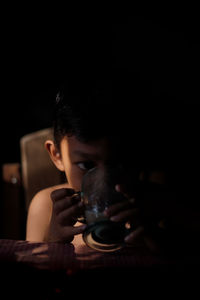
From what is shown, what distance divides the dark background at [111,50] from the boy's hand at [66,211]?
746mm

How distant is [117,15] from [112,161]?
80 centimetres

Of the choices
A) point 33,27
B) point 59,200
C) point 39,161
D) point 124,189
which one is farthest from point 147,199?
point 33,27

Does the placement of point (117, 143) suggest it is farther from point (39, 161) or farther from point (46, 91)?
point (46, 91)

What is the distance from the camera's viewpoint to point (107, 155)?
2.30 ft

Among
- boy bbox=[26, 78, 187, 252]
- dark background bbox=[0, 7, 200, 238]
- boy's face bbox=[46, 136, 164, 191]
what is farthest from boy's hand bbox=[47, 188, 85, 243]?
dark background bbox=[0, 7, 200, 238]

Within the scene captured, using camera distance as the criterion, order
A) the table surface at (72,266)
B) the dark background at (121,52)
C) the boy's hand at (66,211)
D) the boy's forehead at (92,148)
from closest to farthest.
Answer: the table surface at (72,266), the boy's hand at (66,211), the boy's forehead at (92,148), the dark background at (121,52)

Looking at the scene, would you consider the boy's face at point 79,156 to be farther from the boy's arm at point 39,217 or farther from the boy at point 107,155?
the boy's arm at point 39,217

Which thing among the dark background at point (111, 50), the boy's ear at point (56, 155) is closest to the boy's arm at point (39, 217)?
the boy's ear at point (56, 155)

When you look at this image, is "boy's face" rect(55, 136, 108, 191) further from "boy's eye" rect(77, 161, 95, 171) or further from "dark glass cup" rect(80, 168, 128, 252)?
"dark glass cup" rect(80, 168, 128, 252)

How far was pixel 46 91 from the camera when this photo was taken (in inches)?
59.7

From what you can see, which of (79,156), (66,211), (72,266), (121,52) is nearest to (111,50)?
(121,52)

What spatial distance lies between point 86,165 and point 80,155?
0.03m

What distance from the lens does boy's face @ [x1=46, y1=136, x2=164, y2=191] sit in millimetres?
701

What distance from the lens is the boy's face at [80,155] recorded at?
70 centimetres
